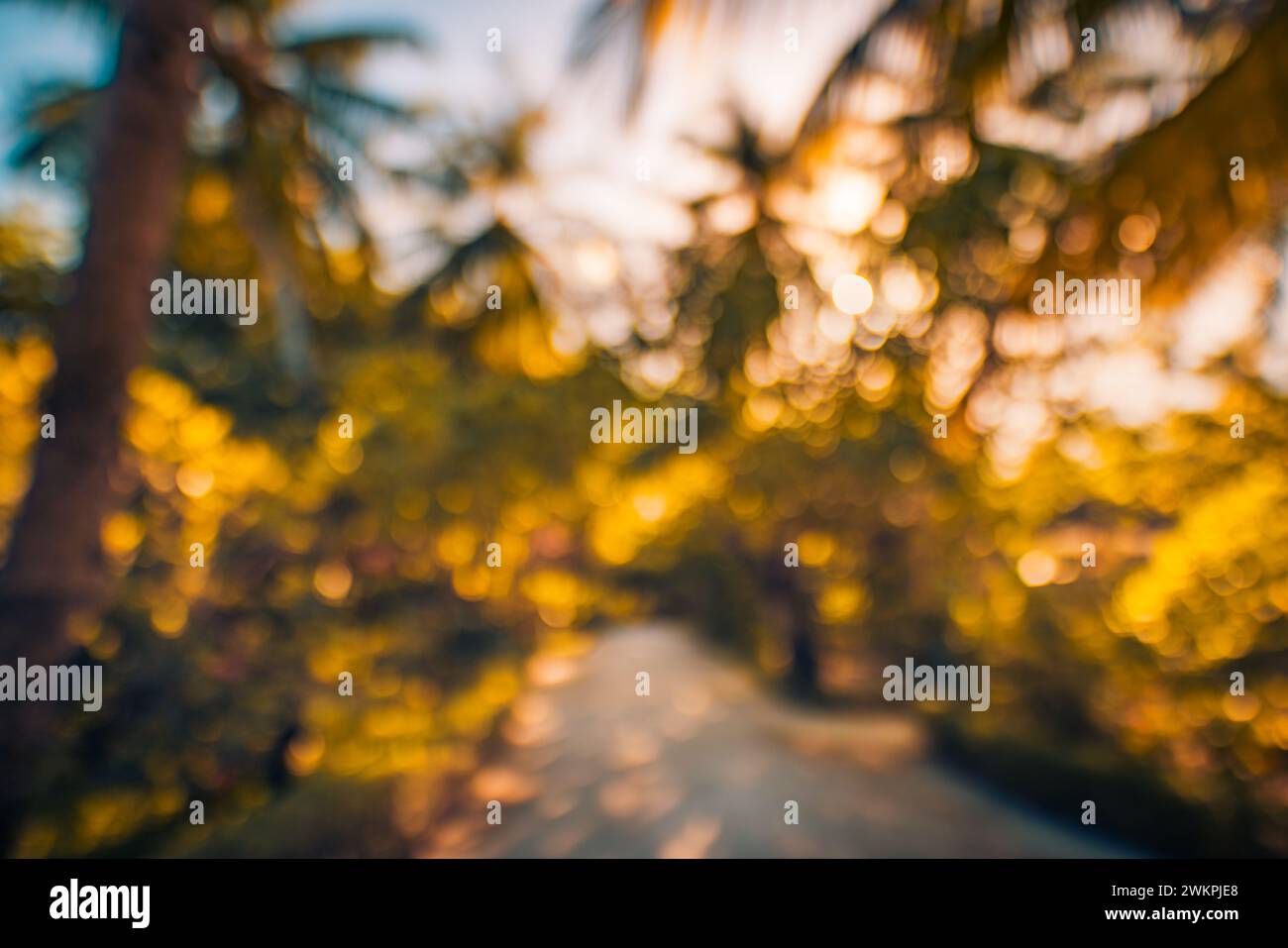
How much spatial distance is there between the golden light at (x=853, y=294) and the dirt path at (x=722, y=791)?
7259 mm

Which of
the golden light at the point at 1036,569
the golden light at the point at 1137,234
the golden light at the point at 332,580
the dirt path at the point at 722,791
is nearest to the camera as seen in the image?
the golden light at the point at 1137,234

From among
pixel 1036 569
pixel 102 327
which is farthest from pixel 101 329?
pixel 1036 569

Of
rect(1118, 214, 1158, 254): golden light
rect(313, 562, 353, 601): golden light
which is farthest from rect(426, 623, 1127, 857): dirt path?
rect(1118, 214, 1158, 254): golden light

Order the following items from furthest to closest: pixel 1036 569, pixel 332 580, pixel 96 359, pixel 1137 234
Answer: pixel 1036 569 < pixel 332 580 < pixel 1137 234 < pixel 96 359

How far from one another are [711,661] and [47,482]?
736 inches

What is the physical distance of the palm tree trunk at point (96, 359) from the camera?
363cm

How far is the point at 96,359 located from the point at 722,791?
8.20m

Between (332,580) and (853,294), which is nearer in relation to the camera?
(332,580)

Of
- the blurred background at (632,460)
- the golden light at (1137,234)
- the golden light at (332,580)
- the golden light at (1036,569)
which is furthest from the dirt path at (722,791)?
the golden light at (1137,234)

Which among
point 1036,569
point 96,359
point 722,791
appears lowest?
point 722,791

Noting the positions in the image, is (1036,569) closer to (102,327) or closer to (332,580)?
(332,580)

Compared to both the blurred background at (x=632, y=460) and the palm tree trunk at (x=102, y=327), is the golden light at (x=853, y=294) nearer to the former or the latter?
the blurred background at (x=632, y=460)

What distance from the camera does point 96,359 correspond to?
12.3ft
